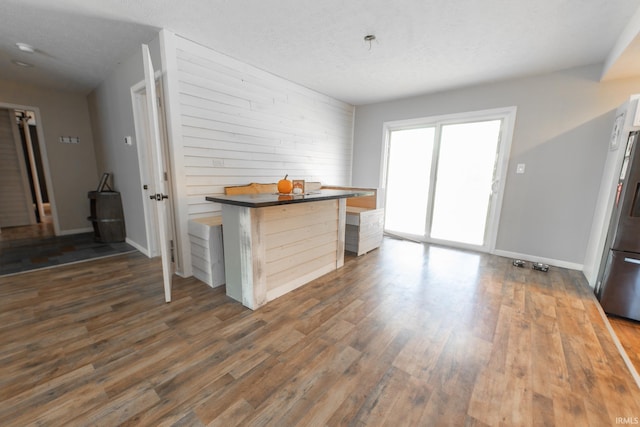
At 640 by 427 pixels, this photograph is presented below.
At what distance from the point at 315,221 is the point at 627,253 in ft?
9.37

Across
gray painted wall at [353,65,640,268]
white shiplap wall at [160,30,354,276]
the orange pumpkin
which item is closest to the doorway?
gray painted wall at [353,65,640,268]

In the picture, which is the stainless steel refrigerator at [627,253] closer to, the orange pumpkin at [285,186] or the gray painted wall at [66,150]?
the orange pumpkin at [285,186]

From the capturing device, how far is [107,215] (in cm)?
379

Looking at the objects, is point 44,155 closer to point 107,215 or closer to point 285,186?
point 107,215

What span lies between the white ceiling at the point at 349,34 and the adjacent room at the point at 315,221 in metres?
0.03

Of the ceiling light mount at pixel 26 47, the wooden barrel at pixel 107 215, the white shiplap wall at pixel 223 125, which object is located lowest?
the wooden barrel at pixel 107 215

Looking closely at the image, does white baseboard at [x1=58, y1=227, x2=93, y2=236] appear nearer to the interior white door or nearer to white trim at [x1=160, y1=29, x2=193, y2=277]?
white trim at [x1=160, y1=29, x2=193, y2=277]

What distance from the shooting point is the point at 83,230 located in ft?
15.1

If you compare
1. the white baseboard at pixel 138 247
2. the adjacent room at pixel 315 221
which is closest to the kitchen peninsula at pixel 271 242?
the adjacent room at pixel 315 221

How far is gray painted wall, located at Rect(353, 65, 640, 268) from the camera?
297cm

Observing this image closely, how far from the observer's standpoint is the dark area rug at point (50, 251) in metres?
2.95

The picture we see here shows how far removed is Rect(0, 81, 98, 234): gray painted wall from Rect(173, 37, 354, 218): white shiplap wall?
344cm

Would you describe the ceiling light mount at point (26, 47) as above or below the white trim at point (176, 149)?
above

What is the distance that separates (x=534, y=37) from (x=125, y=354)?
436 centimetres
